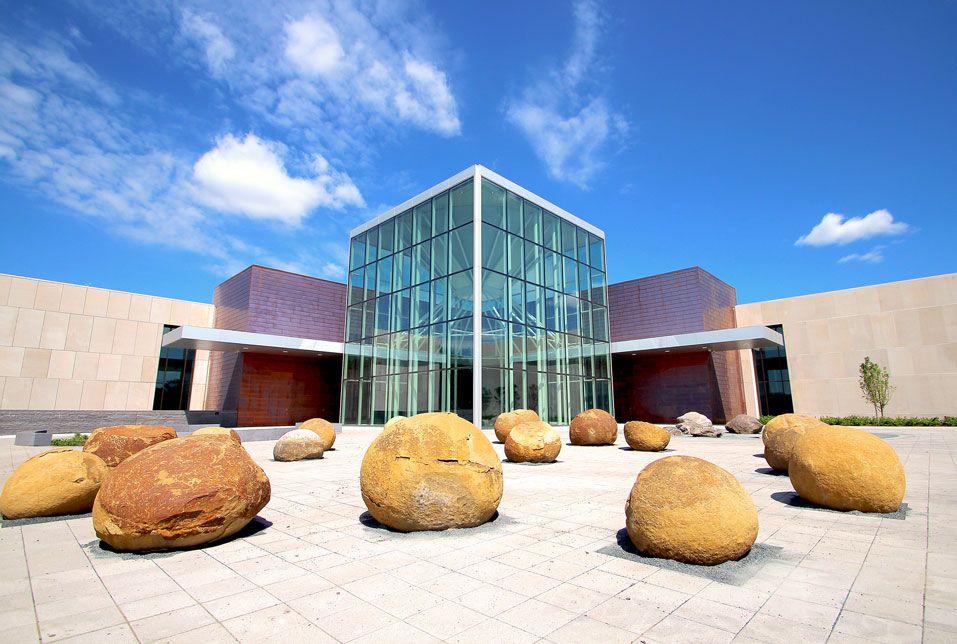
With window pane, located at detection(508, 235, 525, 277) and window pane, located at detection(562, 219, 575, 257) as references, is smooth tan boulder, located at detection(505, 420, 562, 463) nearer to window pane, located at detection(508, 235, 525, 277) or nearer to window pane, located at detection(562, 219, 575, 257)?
window pane, located at detection(508, 235, 525, 277)

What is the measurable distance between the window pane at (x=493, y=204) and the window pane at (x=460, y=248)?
4.36ft

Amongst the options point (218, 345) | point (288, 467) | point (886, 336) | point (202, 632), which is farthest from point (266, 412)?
point (886, 336)

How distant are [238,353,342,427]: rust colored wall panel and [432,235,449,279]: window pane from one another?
13.6 metres

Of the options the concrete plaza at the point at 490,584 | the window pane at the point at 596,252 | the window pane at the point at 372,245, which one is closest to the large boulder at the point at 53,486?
the concrete plaza at the point at 490,584

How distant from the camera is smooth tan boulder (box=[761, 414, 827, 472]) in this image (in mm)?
9820

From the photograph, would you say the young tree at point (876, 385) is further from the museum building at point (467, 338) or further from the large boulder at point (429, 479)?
the large boulder at point (429, 479)

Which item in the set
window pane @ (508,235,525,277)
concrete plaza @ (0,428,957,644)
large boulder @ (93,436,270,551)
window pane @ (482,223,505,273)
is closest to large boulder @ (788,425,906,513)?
concrete plaza @ (0,428,957,644)

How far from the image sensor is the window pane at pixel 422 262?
27.0m

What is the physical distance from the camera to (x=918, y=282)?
98.7 feet

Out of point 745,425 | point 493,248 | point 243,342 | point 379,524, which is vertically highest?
point 493,248

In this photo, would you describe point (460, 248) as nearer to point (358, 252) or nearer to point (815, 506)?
point (358, 252)

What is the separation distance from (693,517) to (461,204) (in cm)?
2333

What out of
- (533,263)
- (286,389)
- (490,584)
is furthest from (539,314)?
(490,584)

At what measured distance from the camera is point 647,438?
14617mm
